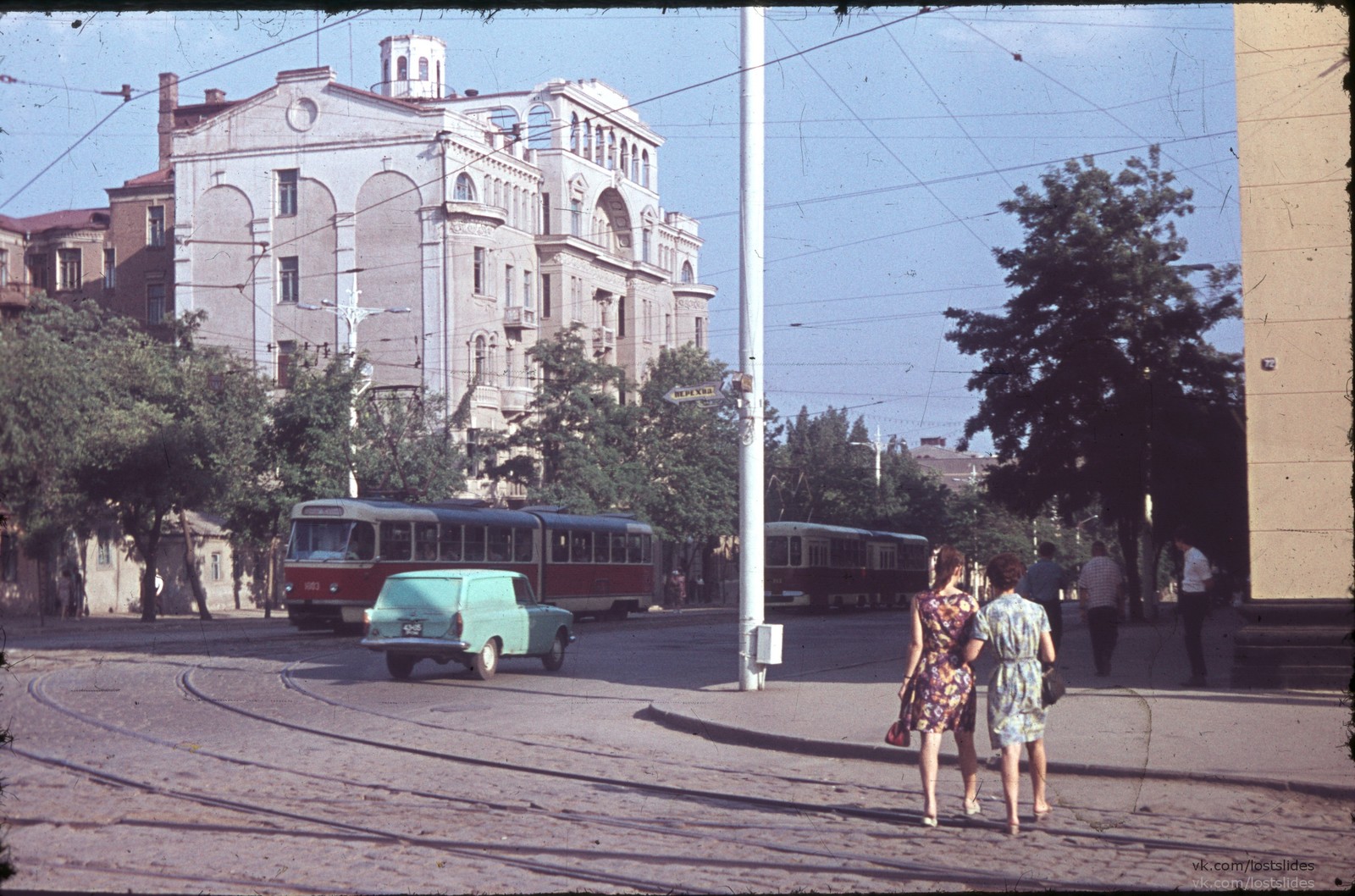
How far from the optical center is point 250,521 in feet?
153

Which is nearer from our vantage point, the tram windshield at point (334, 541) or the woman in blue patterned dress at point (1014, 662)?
the woman in blue patterned dress at point (1014, 662)

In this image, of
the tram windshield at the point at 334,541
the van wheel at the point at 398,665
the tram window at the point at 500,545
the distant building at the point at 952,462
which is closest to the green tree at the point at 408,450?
the tram window at the point at 500,545

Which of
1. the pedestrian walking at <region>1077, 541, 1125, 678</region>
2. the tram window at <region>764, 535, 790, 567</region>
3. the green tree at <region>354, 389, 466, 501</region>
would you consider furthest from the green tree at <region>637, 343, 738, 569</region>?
the pedestrian walking at <region>1077, 541, 1125, 678</region>

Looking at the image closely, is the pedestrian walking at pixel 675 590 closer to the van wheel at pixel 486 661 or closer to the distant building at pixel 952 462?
the distant building at pixel 952 462

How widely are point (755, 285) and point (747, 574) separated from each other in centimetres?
347

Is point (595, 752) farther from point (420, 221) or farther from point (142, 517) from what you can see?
point (420, 221)

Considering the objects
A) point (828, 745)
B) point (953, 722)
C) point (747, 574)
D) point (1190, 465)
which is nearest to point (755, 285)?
point (747, 574)

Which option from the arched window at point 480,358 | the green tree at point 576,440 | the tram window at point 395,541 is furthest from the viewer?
the arched window at point 480,358

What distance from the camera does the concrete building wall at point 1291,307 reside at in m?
14.5

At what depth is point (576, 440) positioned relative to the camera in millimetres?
56156

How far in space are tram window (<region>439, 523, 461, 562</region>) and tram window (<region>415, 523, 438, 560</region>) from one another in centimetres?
25

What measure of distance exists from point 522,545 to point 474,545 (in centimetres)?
215

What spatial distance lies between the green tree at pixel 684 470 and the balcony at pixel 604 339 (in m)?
9.01

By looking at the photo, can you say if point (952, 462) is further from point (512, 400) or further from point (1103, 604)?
point (1103, 604)
